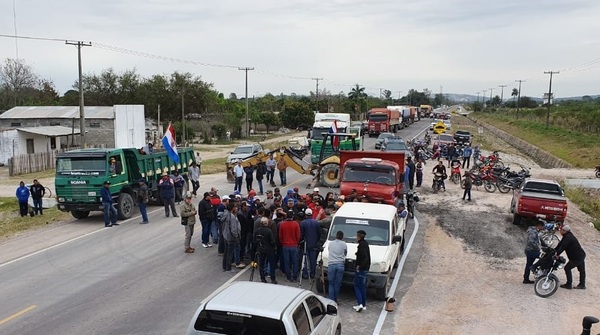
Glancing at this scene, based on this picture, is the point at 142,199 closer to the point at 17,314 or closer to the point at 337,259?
the point at 17,314

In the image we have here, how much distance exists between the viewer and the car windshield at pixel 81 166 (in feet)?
60.2

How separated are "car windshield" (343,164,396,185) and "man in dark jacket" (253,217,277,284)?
643 cm

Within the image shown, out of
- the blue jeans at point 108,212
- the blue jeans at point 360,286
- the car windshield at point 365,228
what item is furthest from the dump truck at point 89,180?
the blue jeans at point 360,286

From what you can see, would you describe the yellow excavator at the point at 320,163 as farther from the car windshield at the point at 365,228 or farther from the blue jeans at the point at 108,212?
the car windshield at the point at 365,228

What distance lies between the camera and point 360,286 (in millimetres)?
10648

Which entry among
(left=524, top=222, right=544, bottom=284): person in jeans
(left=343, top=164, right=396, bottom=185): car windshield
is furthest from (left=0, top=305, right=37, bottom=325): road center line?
(left=524, top=222, right=544, bottom=284): person in jeans

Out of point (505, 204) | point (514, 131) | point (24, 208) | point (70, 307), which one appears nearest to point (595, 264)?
point (505, 204)

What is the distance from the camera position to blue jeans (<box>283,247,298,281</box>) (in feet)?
39.5

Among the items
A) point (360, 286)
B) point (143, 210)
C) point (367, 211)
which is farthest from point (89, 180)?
point (360, 286)

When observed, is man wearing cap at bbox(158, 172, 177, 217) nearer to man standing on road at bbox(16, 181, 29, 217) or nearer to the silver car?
man standing on road at bbox(16, 181, 29, 217)

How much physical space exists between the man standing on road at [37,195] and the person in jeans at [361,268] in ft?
48.3

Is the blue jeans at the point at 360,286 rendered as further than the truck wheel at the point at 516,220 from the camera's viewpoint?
No

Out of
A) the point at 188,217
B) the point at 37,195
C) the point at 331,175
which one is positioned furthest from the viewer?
the point at 331,175

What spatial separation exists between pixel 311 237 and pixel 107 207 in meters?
9.01
